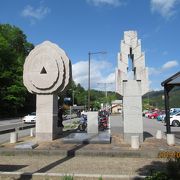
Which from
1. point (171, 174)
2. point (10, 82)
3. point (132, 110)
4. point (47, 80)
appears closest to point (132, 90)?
point (132, 110)

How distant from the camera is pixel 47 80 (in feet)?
59.4

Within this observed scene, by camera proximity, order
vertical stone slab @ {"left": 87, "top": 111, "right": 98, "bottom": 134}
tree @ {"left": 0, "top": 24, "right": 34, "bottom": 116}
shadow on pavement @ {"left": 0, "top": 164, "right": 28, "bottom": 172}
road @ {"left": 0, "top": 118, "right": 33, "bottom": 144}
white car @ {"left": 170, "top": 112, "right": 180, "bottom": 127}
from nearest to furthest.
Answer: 1. shadow on pavement @ {"left": 0, "top": 164, "right": 28, "bottom": 172}
2. road @ {"left": 0, "top": 118, "right": 33, "bottom": 144}
3. vertical stone slab @ {"left": 87, "top": 111, "right": 98, "bottom": 134}
4. white car @ {"left": 170, "top": 112, "right": 180, "bottom": 127}
5. tree @ {"left": 0, "top": 24, "right": 34, "bottom": 116}

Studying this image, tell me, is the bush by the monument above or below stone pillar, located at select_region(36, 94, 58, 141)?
below

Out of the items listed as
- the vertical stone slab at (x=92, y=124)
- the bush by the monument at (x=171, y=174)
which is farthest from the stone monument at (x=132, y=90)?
the bush by the monument at (x=171, y=174)

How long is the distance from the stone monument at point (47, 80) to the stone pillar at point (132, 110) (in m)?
3.40

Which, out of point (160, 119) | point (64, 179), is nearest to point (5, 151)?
point (64, 179)

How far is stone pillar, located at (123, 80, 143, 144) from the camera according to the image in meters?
17.2

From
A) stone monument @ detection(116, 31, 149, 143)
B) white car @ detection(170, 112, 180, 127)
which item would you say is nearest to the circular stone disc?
stone monument @ detection(116, 31, 149, 143)

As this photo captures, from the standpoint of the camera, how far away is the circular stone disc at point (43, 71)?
A: 709 inches

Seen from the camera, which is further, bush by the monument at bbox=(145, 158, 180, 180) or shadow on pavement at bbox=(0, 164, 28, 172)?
shadow on pavement at bbox=(0, 164, 28, 172)

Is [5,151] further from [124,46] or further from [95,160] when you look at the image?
[124,46]

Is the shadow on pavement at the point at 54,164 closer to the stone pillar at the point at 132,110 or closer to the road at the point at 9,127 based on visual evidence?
the stone pillar at the point at 132,110

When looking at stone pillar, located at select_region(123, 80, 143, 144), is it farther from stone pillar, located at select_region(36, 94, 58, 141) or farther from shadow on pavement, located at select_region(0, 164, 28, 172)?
shadow on pavement, located at select_region(0, 164, 28, 172)

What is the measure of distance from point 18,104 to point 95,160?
54505mm
